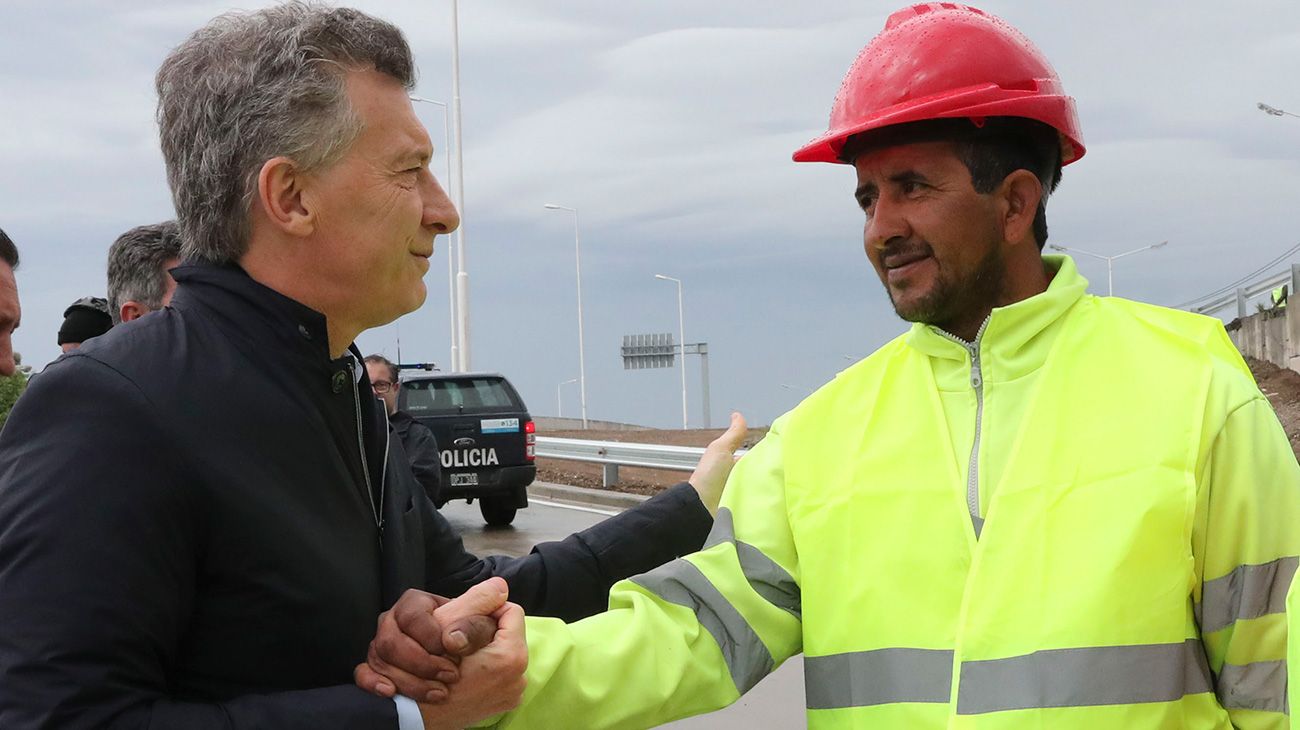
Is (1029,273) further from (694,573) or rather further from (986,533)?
(694,573)

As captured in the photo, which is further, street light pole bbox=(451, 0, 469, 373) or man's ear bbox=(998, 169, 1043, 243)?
street light pole bbox=(451, 0, 469, 373)

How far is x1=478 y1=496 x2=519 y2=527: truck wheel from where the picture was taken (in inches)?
593

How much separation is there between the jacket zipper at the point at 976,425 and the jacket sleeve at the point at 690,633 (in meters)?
0.37

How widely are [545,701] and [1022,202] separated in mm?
1375

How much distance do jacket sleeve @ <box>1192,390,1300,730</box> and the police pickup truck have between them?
42.0ft

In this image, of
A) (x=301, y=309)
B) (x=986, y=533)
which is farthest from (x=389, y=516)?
(x=986, y=533)

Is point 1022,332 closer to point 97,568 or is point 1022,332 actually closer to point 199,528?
point 199,528

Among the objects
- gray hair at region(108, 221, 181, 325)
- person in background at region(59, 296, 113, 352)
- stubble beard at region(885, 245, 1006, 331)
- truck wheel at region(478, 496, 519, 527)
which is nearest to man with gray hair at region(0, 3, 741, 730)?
stubble beard at region(885, 245, 1006, 331)

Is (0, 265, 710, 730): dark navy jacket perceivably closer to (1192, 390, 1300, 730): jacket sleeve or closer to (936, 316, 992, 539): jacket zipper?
(936, 316, 992, 539): jacket zipper

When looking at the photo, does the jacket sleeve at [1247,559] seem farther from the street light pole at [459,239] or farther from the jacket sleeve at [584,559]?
the street light pole at [459,239]

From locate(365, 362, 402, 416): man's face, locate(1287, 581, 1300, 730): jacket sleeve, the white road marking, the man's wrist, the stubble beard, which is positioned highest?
the stubble beard

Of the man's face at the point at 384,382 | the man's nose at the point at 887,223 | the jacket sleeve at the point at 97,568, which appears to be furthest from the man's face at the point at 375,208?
the man's face at the point at 384,382

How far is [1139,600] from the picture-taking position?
2.08 m

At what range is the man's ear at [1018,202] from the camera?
8.39 feet
